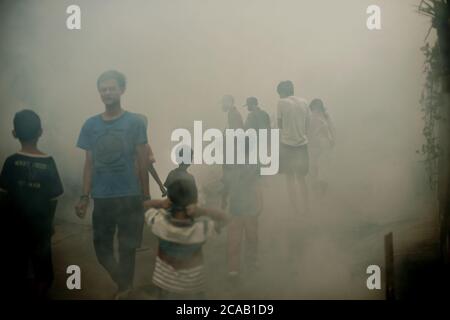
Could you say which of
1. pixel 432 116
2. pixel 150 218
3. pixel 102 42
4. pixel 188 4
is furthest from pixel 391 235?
pixel 102 42

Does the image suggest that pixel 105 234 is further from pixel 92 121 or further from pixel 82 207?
A: pixel 92 121

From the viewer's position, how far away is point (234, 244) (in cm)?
310

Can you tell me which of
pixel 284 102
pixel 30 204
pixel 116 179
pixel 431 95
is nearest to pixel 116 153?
pixel 116 179

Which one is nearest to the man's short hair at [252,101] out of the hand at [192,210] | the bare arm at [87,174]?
the hand at [192,210]

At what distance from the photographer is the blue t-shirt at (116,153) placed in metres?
3.06

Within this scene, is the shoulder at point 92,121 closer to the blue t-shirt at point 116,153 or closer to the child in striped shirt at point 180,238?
the blue t-shirt at point 116,153

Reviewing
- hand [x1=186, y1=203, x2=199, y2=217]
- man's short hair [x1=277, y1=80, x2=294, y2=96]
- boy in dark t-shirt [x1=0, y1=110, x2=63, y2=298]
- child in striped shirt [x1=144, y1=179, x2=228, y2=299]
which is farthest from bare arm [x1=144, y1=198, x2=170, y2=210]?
man's short hair [x1=277, y1=80, x2=294, y2=96]

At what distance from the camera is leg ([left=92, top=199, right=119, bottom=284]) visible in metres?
3.08

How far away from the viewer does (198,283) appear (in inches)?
117

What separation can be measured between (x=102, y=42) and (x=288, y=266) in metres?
1.53

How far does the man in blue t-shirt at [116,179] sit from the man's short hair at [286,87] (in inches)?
29.1

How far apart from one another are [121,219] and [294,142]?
99 centimetres

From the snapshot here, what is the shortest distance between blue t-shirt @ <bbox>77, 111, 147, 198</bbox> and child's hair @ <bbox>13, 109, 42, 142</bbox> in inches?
11.6

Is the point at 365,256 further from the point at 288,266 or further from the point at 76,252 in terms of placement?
the point at 76,252
